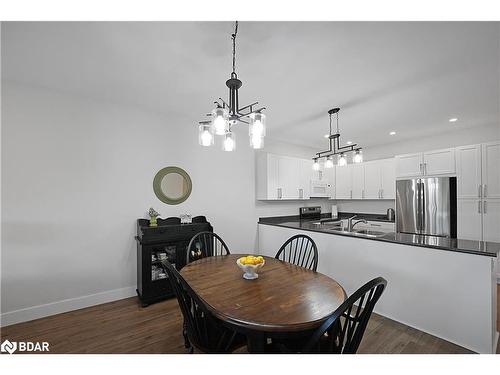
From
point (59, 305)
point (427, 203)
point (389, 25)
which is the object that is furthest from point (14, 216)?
point (427, 203)

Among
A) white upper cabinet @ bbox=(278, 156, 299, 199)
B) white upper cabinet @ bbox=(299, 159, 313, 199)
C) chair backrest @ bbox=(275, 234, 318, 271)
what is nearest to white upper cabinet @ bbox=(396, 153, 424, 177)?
white upper cabinet @ bbox=(299, 159, 313, 199)

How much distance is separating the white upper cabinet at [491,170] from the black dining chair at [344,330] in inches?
131

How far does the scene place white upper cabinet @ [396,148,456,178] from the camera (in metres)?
3.50

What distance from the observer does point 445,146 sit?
3.92m

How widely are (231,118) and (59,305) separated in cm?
277

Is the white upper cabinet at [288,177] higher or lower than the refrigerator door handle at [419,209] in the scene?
higher

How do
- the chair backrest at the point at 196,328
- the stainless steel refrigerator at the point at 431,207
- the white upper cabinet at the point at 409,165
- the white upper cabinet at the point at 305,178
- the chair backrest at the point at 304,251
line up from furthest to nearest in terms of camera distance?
the white upper cabinet at the point at 305,178, the white upper cabinet at the point at 409,165, the stainless steel refrigerator at the point at 431,207, the chair backrest at the point at 304,251, the chair backrest at the point at 196,328

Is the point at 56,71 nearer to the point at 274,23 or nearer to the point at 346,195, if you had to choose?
the point at 274,23

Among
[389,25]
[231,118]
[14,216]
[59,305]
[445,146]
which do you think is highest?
[389,25]

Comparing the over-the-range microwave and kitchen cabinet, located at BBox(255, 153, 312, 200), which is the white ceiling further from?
the over-the-range microwave

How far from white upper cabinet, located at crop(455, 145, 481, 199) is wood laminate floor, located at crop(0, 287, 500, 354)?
2.43m

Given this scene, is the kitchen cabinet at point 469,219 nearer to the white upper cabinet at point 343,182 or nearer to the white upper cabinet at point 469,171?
the white upper cabinet at point 469,171

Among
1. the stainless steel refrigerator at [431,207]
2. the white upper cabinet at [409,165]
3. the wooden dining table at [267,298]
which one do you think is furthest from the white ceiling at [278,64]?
the wooden dining table at [267,298]

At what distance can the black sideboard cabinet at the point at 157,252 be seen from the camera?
264cm
